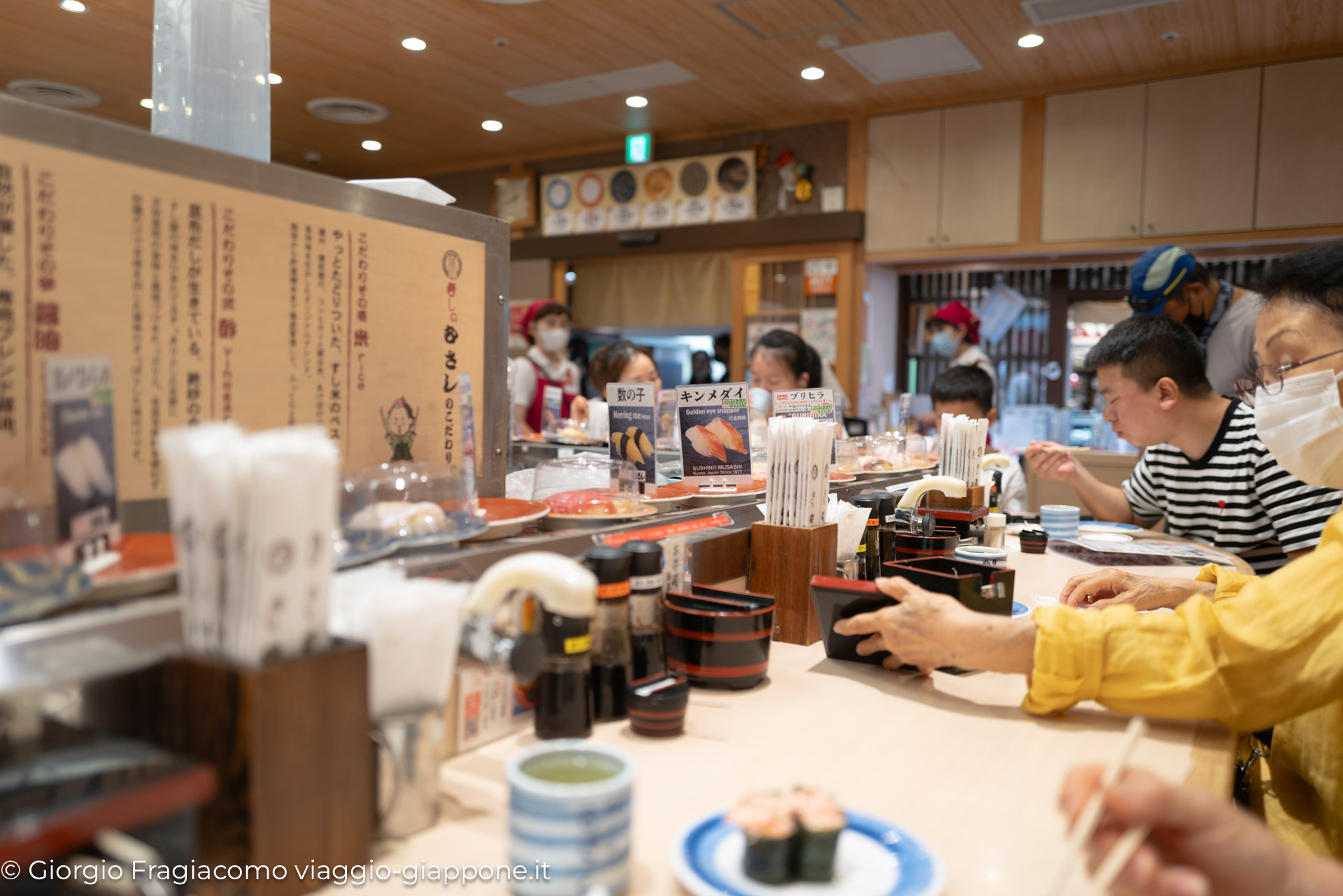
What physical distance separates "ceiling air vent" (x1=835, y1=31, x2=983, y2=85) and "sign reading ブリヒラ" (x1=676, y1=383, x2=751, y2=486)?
3.82 m

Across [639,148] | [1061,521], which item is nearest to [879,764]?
[1061,521]

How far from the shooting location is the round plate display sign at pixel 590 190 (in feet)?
23.5

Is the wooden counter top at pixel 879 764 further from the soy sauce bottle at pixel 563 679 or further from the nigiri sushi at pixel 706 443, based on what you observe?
the nigiri sushi at pixel 706 443

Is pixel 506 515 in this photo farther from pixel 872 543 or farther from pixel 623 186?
pixel 623 186

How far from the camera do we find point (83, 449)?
0.93 metres

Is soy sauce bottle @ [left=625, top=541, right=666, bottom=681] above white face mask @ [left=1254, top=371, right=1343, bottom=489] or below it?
below

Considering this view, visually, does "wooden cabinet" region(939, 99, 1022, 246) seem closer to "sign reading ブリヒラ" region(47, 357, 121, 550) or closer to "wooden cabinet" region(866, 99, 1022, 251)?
"wooden cabinet" region(866, 99, 1022, 251)

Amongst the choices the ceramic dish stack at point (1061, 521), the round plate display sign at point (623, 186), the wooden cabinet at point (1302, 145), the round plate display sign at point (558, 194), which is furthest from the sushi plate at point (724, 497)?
the round plate display sign at point (558, 194)

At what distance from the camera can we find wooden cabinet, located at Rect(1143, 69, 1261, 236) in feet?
16.6

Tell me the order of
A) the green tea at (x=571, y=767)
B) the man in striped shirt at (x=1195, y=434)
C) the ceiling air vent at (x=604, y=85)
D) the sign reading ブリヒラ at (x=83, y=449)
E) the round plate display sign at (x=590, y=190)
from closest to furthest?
the green tea at (x=571, y=767) → the sign reading ブリヒラ at (x=83, y=449) → the man in striped shirt at (x=1195, y=434) → the ceiling air vent at (x=604, y=85) → the round plate display sign at (x=590, y=190)

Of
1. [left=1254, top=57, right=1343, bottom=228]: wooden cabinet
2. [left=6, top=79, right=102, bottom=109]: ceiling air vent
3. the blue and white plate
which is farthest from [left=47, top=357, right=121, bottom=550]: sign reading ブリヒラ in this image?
[left=6, top=79, right=102, bottom=109]: ceiling air vent

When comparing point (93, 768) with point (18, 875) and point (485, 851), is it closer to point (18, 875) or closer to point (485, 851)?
point (18, 875)

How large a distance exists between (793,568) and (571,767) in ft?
2.51

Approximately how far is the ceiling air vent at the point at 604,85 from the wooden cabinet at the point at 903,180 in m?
1.44
